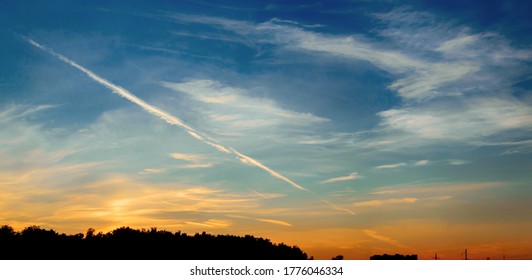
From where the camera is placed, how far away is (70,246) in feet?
521

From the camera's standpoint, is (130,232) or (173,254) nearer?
(173,254)

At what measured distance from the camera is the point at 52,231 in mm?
160125

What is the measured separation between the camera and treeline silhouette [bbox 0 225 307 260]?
6073 inches

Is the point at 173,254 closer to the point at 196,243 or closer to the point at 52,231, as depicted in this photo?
the point at 196,243

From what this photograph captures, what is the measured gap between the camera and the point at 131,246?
17950 centimetres

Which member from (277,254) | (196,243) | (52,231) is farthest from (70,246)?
(277,254)

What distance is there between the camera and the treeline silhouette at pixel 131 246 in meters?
154
